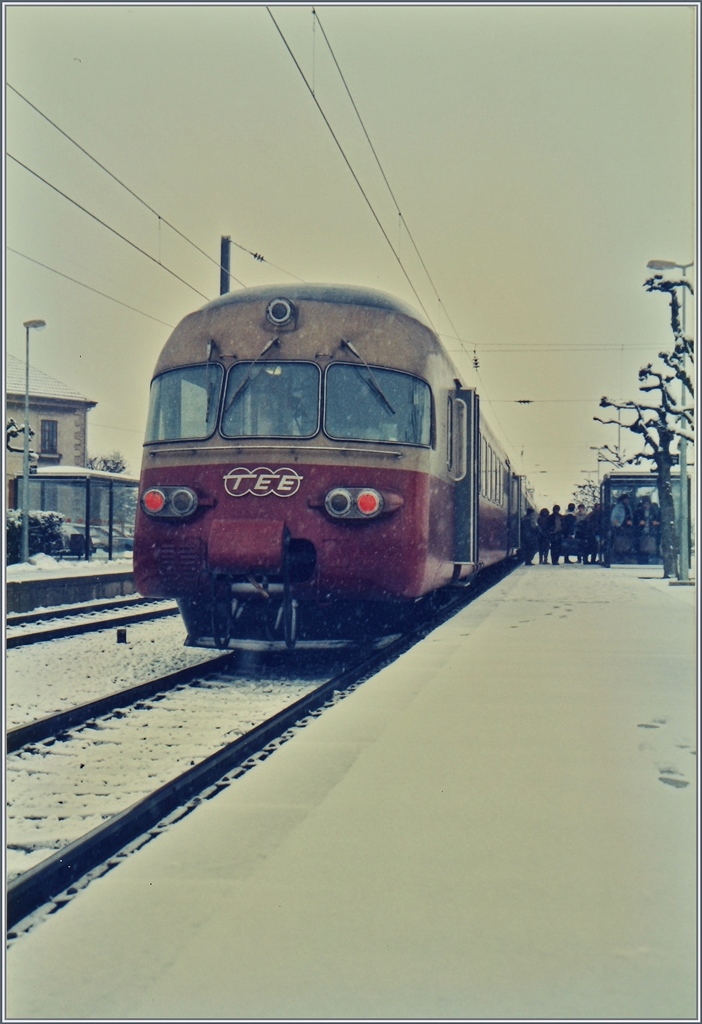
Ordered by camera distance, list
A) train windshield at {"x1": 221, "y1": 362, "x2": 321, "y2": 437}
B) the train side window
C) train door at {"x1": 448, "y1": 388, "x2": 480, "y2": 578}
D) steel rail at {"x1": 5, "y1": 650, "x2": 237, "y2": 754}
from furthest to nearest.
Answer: train door at {"x1": 448, "y1": 388, "x2": 480, "y2": 578} < the train side window < train windshield at {"x1": 221, "y1": 362, "x2": 321, "y2": 437} < steel rail at {"x1": 5, "y1": 650, "x2": 237, "y2": 754}

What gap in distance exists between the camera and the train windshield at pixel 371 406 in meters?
7.74

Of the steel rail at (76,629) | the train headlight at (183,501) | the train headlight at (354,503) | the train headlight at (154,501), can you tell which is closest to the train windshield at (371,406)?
the train headlight at (354,503)

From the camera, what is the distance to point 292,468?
7.50 metres

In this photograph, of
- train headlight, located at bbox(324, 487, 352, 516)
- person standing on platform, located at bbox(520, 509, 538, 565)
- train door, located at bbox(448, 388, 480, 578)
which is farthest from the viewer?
person standing on platform, located at bbox(520, 509, 538, 565)

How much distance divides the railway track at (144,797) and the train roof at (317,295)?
284 cm

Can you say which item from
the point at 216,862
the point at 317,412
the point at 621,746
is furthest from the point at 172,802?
the point at 317,412

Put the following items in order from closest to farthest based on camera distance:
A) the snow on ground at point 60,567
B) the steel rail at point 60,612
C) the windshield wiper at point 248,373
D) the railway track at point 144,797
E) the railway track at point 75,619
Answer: the railway track at point 144,797 → the windshield wiper at point 248,373 → the railway track at point 75,619 → the steel rail at point 60,612 → the snow on ground at point 60,567

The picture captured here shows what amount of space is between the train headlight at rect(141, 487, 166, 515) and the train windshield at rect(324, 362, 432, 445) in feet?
4.43

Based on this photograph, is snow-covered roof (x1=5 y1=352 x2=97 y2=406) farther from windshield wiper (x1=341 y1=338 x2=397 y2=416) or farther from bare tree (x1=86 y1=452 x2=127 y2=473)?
bare tree (x1=86 y1=452 x2=127 y2=473)

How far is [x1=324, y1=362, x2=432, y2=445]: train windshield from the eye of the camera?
7.74 metres

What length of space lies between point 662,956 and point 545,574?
1955cm

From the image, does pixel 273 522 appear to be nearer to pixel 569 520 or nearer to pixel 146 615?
pixel 146 615

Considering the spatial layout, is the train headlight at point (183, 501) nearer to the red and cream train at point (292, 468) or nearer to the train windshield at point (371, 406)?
the red and cream train at point (292, 468)

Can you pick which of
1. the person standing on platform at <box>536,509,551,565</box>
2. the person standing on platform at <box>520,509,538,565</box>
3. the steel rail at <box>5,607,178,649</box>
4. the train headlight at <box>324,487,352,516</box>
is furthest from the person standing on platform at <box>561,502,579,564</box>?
the train headlight at <box>324,487,352,516</box>
